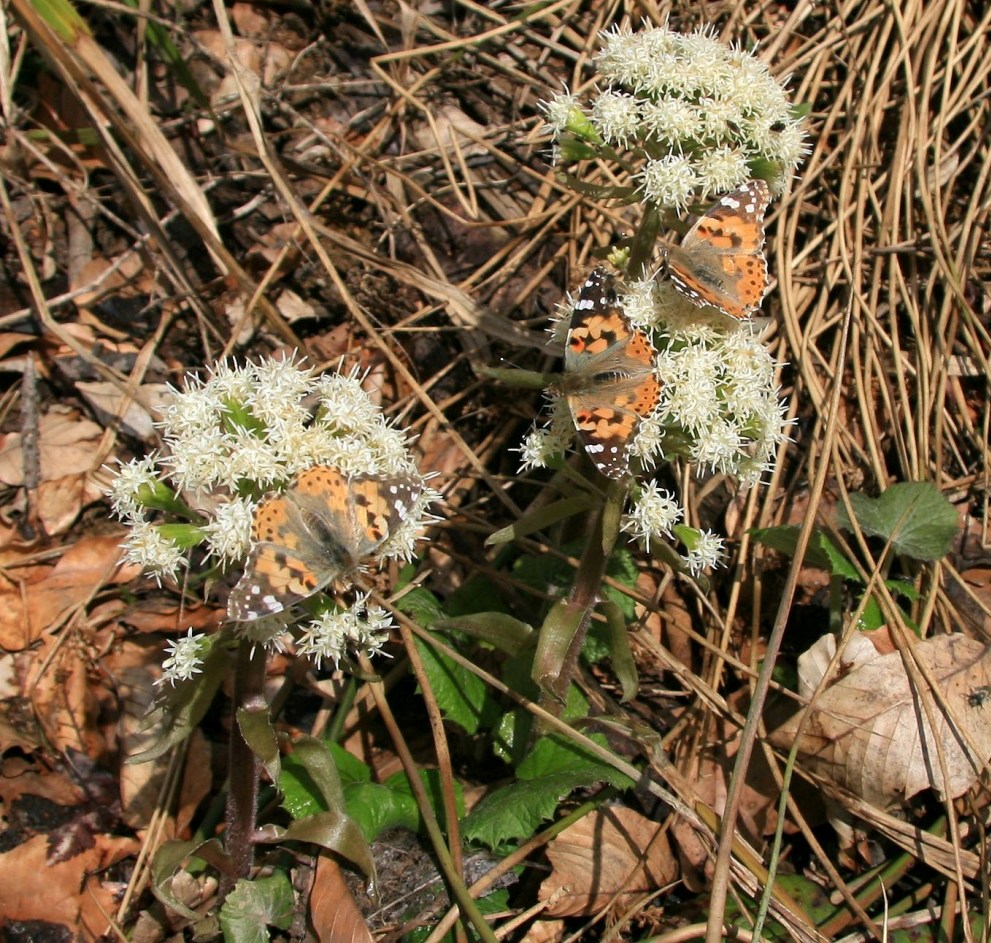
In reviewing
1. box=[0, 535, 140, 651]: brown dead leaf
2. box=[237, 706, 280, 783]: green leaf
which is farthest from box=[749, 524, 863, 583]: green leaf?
box=[0, 535, 140, 651]: brown dead leaf

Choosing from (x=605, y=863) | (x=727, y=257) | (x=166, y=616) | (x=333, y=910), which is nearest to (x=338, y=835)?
(x=333, y=910)

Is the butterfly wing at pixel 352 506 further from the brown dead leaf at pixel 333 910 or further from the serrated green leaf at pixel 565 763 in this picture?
the brown dead leaf at pixel 333 910

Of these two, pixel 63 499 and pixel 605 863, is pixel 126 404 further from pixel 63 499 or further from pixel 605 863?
pixel 605 863

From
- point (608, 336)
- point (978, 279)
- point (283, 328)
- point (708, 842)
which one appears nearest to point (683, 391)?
point (608, 336)

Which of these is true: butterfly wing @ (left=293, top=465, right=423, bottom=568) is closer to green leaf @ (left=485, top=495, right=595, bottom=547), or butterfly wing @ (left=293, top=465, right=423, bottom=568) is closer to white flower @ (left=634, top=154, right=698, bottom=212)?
green leaf @ (left=485, top=495, right=595, bottom=547)

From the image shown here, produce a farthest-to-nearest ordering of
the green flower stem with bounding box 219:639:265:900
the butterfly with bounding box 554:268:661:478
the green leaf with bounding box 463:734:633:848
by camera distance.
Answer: the green leaf with bounding box 463:734:633:848, the green flower stem with bounding box 219:639:265:900, the butterfly with bounding box 554:268:661:478
